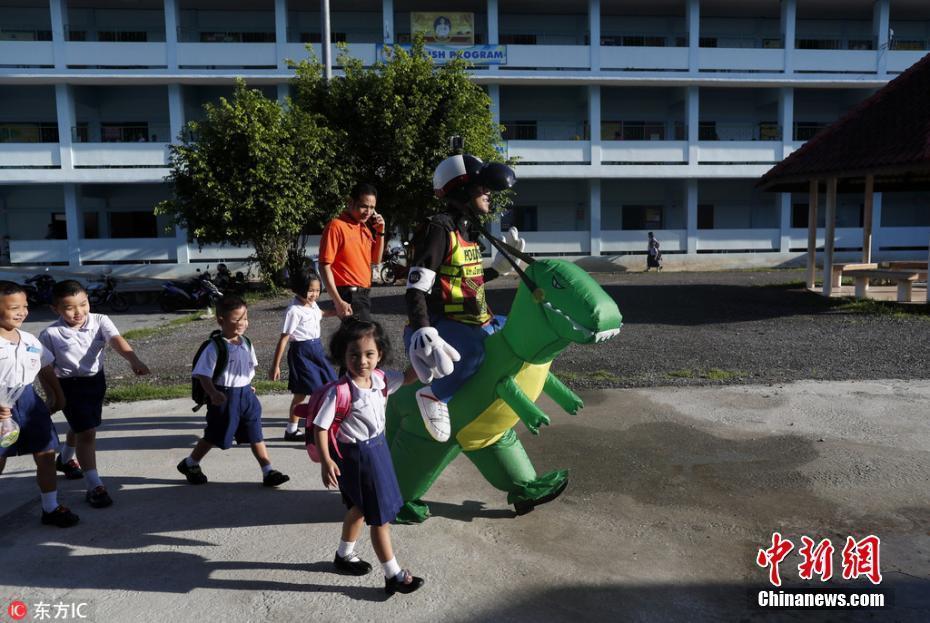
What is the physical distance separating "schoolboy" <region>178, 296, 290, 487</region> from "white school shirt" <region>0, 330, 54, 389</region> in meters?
0.86

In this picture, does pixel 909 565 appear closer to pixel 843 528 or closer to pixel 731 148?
pixel 843 528

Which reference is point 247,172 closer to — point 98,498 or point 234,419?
point 234,419

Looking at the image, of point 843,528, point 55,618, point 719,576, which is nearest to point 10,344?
point 55,618

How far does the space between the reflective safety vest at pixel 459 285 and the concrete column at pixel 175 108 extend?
76.0ft

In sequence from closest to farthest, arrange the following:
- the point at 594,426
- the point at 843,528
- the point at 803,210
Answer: the point at 843,528 < the point at 594,426 < the point at 803,210

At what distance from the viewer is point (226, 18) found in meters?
25.9

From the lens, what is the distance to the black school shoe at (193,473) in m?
4.40

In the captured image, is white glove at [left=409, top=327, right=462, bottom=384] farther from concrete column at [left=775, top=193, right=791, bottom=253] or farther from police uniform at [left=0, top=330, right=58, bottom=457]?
concrete column at [left=775, top=193, right=791, bottom=253]

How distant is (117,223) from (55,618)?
26.9m

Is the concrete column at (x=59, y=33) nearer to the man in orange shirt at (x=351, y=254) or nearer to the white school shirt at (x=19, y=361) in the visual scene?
the man in orange shirt at (x=351, y=254)

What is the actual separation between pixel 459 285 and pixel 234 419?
70.7 inches

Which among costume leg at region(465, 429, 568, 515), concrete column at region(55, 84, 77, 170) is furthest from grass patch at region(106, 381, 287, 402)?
concrete column at region(55, 84, 77, 170)

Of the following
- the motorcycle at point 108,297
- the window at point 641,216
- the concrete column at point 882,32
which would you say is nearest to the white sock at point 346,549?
the motorcycle at point 108,297

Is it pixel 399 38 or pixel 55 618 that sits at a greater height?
pixel 399 38
